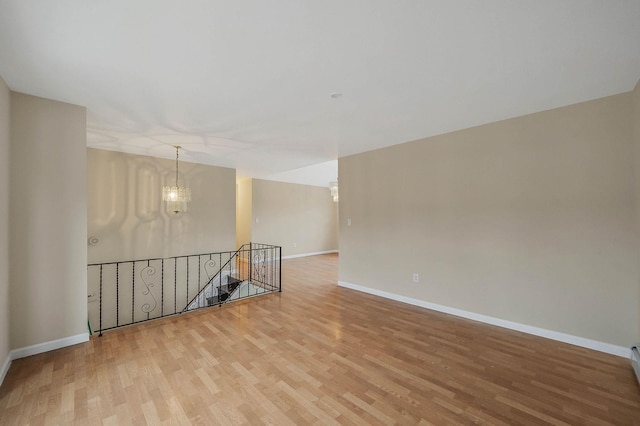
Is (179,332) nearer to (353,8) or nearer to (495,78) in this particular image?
(353,8)

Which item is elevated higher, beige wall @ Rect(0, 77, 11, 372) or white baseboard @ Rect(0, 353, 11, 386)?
beige wall @ Rect(0, 77, 11, 372)

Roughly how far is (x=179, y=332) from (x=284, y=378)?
5.32 feet

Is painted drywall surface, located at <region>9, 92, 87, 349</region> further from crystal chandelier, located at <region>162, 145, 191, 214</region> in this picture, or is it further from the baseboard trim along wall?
crystal chandelier, located at <region>162, 145, 191, 214</region>

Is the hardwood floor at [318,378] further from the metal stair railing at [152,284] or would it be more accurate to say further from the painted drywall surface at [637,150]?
the metal stair railing at [152,284]

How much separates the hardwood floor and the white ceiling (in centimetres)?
257

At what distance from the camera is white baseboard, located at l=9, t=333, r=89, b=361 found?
8.11ft

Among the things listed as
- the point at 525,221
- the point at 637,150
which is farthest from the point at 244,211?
the point at 637,150

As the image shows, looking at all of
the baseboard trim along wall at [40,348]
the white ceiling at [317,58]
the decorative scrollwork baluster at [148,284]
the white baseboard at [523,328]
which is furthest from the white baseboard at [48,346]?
the white baseboard at [523,328]

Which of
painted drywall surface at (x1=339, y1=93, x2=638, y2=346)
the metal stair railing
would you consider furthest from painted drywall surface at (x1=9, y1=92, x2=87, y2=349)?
painted drywall surface at (x1=339, y1=93, x2=638, y2=346)

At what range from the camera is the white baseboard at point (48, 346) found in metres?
2.47

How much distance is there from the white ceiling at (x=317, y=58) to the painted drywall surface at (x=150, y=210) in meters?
2.00

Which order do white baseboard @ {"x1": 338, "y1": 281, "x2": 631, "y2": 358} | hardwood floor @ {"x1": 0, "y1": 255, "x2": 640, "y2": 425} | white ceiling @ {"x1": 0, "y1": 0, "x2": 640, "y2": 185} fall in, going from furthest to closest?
white baseboard @ {"x1": 338, "y1": 281, "x2": 631, "y2": 358}
hardwood floor @ {"x1": 0, "y1": 255, "x2": 640, "y2": 425}
white ceiling @ {"x1": 0, "y1": 0, "x2": 640, "y2": 185}

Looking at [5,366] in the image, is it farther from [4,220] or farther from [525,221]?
[525,221]

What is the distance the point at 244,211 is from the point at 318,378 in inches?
263
